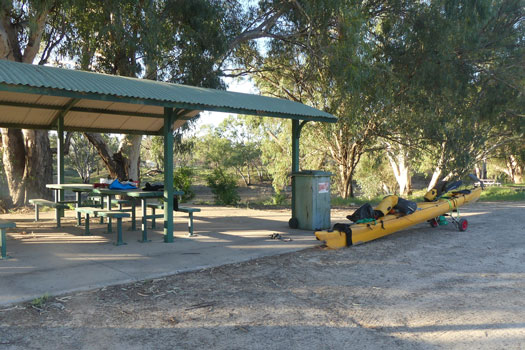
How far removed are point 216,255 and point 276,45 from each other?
12171 mm

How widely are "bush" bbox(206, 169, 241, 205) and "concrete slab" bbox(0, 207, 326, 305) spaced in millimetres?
5709

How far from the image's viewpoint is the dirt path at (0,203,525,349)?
11.7ft

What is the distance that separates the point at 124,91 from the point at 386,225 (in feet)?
16.7

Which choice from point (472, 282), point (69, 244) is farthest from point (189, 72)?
point (472, 282)

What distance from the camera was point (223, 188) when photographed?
53.9ft

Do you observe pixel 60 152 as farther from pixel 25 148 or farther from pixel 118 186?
pixel 25 148

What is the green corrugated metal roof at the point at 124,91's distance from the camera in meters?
6.14

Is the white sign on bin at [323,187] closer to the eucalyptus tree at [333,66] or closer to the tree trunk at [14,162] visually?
the eucalyptus tree at [333,66]

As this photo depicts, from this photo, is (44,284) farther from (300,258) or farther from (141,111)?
(141,111)

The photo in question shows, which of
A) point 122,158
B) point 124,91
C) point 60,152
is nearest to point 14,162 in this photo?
point 122,158

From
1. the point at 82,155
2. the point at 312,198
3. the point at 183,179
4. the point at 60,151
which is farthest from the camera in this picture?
the point at 82,155

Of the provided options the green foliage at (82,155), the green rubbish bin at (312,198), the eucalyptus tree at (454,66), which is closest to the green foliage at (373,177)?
the eucalyptus tree at (454,66)

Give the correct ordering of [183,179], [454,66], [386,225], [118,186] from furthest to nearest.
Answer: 1. [454,66]
2. [183,179]
3. [118,186]
4. [386,225]

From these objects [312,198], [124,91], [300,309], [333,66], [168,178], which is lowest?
[300,309]
